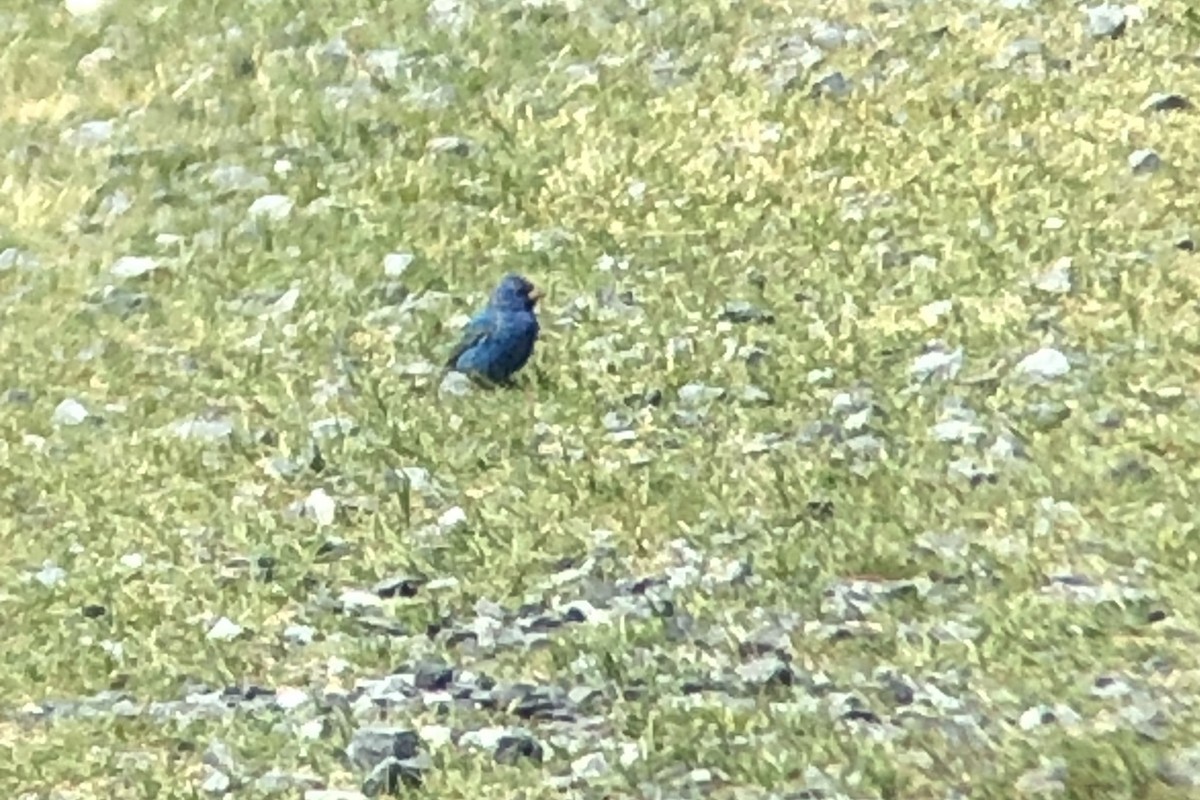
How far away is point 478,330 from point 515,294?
24 centimetres

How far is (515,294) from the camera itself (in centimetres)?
1085

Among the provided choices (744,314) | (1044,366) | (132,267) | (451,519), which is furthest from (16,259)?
(1044,366)

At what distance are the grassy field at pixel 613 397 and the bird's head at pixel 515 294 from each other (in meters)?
0.31

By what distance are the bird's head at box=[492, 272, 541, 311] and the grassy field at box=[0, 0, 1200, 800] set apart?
31 centimetres

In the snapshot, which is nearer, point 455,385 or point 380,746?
point 380,746

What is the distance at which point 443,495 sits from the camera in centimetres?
Answer: 955

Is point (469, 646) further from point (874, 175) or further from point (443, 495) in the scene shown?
point (874, 175)

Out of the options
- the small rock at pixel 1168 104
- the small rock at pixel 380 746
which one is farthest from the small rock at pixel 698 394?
the small rock at pixel 1168 104

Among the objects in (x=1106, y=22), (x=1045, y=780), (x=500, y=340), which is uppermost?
(x=1045, y=780)

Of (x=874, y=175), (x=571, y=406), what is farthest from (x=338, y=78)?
(x=571, y=406)

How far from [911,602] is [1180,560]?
2.77 ft

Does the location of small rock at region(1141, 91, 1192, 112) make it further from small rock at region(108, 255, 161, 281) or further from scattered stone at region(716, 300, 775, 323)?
small rock at region(108, 255, 161, 281)

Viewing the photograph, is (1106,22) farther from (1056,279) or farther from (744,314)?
(744,314)

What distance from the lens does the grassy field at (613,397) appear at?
289 inches
